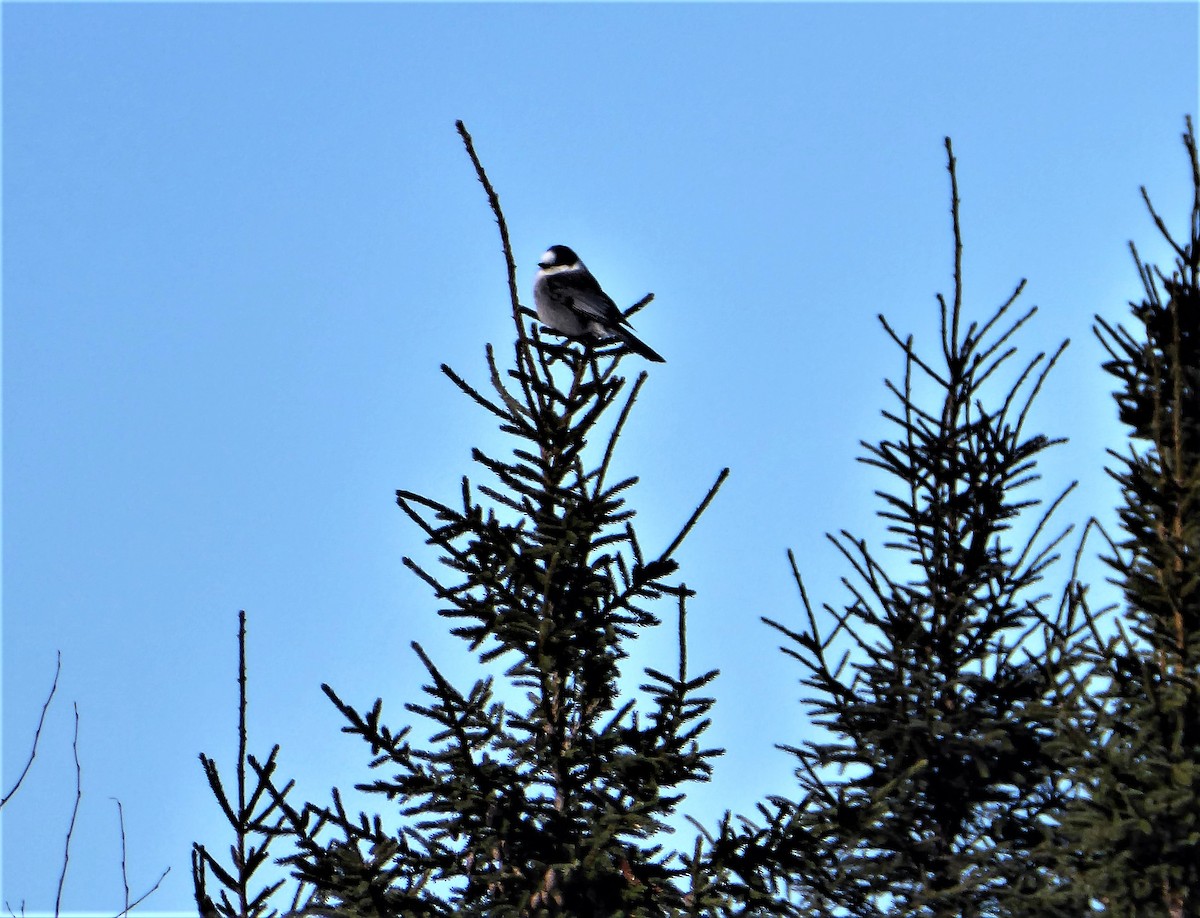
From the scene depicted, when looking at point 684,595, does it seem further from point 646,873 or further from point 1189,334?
point 1189,334

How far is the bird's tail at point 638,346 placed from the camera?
8.87m

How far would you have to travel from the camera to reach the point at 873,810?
21.2 ft

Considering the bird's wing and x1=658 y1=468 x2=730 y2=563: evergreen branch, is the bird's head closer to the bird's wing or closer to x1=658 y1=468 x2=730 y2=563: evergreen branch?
the bird's wing

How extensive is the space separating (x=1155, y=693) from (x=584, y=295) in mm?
4601

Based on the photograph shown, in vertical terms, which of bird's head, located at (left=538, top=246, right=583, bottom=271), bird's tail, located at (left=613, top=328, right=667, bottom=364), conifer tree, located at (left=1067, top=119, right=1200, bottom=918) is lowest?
conifer tree, located at (left=1067, top=119, right=1200, bottom=918)

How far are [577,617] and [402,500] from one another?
112 centimetres

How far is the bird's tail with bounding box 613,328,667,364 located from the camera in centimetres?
887

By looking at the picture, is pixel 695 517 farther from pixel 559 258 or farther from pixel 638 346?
pixel 559 258

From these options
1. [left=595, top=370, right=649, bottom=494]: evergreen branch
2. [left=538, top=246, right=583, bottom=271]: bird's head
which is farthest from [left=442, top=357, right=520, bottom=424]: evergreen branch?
[left=538, top=246, right=583, bottom=271]: bird's head

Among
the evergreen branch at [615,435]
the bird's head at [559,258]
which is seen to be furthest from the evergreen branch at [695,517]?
the bird's head at [559,258]

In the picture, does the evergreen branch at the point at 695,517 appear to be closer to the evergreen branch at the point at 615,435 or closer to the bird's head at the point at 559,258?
the evergreen branch at the point at 615,435

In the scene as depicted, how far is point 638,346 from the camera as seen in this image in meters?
9.05

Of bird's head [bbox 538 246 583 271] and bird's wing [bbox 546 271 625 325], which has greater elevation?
bird's head [bbox 538 246 583 271]

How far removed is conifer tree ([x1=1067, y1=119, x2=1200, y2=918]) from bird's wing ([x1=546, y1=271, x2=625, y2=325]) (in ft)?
11.1
